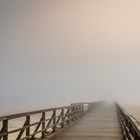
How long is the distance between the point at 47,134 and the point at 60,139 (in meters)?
0.72

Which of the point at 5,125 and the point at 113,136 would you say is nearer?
the point at 5,125

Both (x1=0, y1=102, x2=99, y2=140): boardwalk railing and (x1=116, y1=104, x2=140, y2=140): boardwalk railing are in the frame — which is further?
(x1=0, y1=102, x2=99, y2=140): boardwalk railing

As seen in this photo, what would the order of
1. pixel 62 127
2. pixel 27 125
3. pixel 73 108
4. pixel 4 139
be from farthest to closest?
pixel 73 108
pixel 62 127
pixel 27 125
pixel 4 139

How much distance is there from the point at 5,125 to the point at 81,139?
5551mm

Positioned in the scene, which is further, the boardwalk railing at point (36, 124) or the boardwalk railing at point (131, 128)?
the boardwalk railing at point (36, 124)

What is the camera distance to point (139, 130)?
745cm

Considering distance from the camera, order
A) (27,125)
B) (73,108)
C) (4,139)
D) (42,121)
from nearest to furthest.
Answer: (4,139) → (27,125) → (42,121) → (73,108)

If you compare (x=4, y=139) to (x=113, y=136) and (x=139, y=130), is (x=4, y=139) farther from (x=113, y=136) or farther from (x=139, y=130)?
(x=113, y=136)

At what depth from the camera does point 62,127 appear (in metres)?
18.4

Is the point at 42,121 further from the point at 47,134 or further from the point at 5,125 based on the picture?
the point at 5,125

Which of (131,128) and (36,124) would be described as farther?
(36,124)

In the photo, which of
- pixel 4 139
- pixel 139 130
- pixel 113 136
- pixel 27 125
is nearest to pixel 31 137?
pixel 27 125

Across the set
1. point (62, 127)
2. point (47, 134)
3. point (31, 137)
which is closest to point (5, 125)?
point (31, 137)

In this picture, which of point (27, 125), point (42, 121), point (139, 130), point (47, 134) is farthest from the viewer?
point (47, 134)
